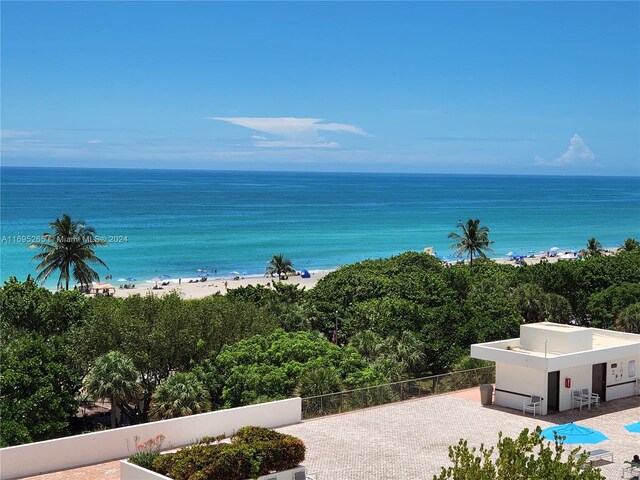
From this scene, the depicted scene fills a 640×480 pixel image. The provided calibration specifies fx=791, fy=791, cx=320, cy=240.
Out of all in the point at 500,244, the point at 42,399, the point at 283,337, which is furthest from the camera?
the point at 500,244

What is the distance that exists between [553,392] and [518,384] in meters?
1.25

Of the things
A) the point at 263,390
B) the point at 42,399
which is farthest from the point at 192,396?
the point at 42,399

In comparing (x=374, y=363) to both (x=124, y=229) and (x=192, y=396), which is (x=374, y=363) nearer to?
(x=192, y=396)

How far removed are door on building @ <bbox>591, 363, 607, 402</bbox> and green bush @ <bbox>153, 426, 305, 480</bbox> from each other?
45.2 ft

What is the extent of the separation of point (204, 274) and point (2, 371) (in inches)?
2816

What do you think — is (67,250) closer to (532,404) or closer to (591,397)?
(532,404)

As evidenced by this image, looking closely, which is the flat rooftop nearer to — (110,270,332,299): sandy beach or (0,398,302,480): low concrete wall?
(0,398,302,480): low concrete wall

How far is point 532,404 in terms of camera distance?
2733 cm

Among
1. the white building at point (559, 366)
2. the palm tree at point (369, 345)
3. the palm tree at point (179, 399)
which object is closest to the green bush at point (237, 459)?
the palm tree at point (179, 399)

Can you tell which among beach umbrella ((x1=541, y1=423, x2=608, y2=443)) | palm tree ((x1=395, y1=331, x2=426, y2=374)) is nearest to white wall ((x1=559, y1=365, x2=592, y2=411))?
beach umbrella ((x1=541, y1=423, x2=608, y2=443))

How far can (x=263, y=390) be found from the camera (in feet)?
91.7

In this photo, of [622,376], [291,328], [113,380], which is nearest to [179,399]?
[113,380]

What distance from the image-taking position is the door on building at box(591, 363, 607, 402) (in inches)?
1136

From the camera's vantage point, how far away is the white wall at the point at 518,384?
27.4 m
